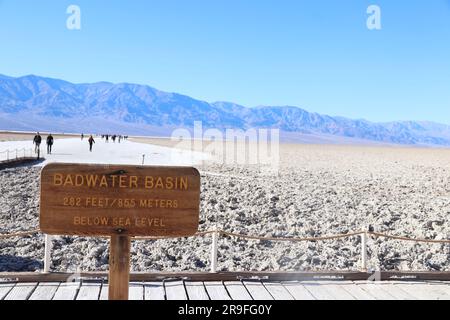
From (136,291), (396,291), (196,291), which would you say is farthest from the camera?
(396,291)

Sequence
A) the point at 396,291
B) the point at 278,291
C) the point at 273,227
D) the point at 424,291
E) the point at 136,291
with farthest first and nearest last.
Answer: the point at 273,227 → the point at 424,291 → the point at 396,291 → the point at 278,291 → the point at 136,291

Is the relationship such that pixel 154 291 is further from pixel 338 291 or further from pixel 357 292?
pixel 357 292

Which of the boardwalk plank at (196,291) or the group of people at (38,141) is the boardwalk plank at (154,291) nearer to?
the boardwalk plank at (196,291)

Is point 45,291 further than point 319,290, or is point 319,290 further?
point 319,290

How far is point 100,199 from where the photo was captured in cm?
443

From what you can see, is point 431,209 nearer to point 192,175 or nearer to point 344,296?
point 344,296

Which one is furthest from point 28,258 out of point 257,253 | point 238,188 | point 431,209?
point 431,209

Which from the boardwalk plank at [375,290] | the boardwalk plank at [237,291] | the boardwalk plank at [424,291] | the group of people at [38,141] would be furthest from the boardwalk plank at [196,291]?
the group of people at [38,141]

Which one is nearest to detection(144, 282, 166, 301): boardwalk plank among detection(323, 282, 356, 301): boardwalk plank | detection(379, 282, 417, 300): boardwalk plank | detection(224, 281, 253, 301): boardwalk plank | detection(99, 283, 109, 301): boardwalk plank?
detection(99, 283, 109, 301): boardwalk plank

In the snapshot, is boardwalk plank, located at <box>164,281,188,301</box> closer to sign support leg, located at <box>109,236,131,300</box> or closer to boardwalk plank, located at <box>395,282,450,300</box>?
sign support leg, located at <box>109,236,131,300</box>

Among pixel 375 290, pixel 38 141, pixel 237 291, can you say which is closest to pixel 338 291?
pixel 375 290

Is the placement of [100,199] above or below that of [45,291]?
above

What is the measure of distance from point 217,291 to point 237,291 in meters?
0.25
